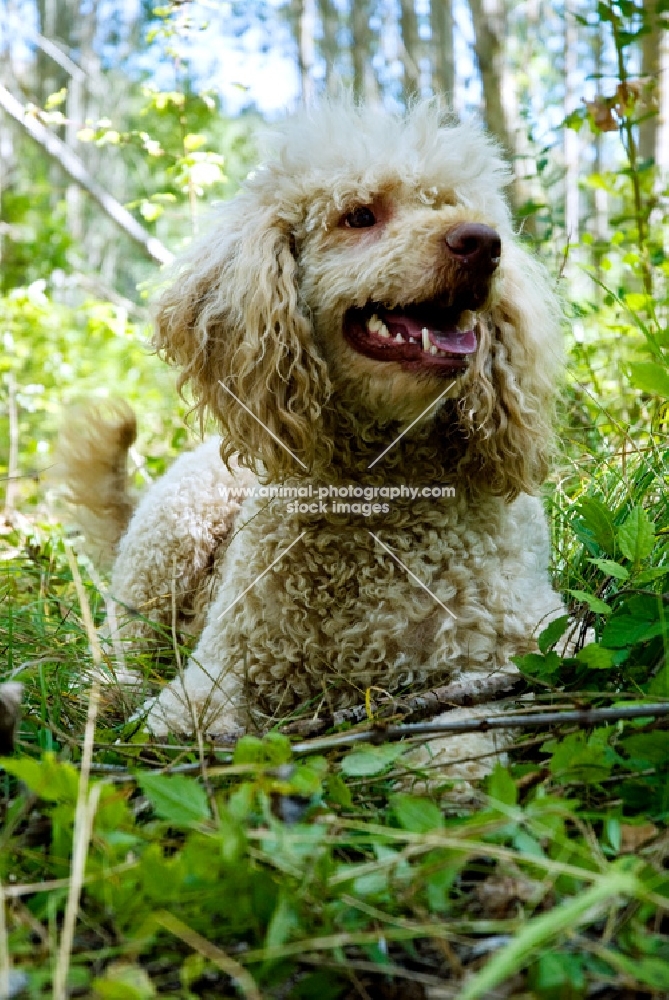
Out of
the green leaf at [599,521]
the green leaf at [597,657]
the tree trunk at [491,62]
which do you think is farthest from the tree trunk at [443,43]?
the green leaf at [597,657]

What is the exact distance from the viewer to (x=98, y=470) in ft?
12.3

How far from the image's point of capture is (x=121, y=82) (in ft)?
65.8

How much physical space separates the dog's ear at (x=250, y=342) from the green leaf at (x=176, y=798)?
112 centimetres

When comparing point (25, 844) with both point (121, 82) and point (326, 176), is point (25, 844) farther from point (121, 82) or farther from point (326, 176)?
point (121, 82)

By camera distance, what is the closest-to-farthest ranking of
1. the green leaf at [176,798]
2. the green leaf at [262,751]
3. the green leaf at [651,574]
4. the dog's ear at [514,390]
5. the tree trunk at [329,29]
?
1. the green leaf at [176,798]
2. the green leaf at [262,751]
3. the green leaf at [651,574]
4. the dog's ear at [514,390]
5. the tree trunk at [329,29]

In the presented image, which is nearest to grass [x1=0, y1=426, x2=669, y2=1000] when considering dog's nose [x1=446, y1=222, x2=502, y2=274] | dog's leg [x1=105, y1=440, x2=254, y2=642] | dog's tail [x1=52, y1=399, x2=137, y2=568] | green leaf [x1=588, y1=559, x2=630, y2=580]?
green leaf [x1=588, y1=559, x2=630, y2=580]

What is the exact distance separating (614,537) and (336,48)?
21.2 meters

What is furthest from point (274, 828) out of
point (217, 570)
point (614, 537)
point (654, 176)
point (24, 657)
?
point (654, 176)

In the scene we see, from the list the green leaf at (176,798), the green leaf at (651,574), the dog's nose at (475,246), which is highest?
the dog's nose at (475,246)

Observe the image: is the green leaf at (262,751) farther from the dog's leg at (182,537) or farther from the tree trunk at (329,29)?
the tree trunk at (329,29)

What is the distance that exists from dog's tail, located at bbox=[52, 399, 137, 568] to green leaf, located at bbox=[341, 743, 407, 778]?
2563mm

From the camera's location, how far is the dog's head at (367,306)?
2111mm

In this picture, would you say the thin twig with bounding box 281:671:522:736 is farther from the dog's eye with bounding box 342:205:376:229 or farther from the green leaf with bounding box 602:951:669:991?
the dog's eye with bounding box 342:205:376:229

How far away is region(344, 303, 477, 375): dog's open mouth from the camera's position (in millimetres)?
2125
